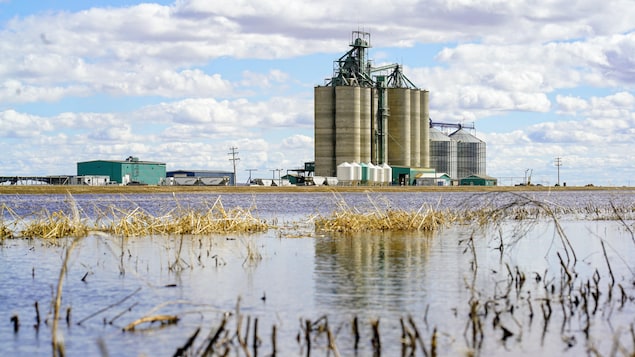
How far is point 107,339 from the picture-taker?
13.0m

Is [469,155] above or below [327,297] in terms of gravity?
above

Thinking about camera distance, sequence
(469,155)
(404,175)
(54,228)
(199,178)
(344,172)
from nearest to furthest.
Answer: (54,228)
(344,172)
(404,175)
(469,155)
(199,178)

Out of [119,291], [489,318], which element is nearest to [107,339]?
[119,291]

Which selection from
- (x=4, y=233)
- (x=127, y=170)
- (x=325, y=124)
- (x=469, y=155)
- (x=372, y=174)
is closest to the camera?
(x=4, y=233)

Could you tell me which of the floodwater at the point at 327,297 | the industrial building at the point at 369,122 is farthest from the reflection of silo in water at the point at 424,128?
the floodwater at the point at 327,297

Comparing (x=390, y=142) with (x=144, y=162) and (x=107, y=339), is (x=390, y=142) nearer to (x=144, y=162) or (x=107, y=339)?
(x=144, y=162)

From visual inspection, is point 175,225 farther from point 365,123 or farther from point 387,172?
point 387,172

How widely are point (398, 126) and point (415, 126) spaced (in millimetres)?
4962

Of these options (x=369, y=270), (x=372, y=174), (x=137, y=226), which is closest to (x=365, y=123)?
(x=372, y=174)

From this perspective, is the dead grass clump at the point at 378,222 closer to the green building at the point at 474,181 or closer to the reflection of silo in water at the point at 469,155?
the green building at the point at 474,181

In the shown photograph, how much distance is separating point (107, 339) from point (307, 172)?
125705mm

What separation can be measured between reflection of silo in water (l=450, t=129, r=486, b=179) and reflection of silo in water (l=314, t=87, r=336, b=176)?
1459 inches

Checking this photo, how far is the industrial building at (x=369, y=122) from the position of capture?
115500 mm

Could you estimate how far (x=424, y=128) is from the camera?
130875 millimetres
